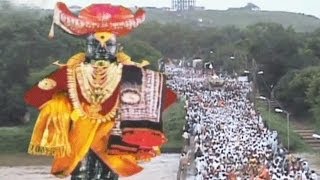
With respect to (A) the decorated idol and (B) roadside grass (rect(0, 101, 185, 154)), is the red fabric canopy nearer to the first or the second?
(A) the decorated idol

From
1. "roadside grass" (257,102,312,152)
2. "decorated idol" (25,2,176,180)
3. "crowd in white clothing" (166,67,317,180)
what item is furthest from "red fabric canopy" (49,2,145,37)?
"roadside grass" (257,102,312,152)

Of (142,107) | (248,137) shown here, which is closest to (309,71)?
(248,137)

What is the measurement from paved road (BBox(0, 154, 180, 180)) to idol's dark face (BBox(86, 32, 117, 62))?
59.4 ft

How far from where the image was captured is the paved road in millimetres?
37375

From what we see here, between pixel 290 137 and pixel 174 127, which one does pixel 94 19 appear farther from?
pixel 174 127

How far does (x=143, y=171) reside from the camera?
38.1 meters

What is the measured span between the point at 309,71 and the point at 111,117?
41037 millimetres

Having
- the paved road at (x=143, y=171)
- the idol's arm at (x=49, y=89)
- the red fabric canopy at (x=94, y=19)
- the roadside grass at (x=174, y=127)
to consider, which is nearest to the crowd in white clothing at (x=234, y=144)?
the roadside grass at (x=174, y=127)

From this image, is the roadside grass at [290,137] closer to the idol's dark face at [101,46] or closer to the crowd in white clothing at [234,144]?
the crowd in white clothing at [234,144]

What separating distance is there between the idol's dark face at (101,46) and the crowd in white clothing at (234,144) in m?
7.34

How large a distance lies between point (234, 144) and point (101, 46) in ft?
52.3

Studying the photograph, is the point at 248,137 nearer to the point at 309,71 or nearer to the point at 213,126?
the point at 213,126

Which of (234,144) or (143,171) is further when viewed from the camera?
(143,171)

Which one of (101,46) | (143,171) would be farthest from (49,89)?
(143,171)
